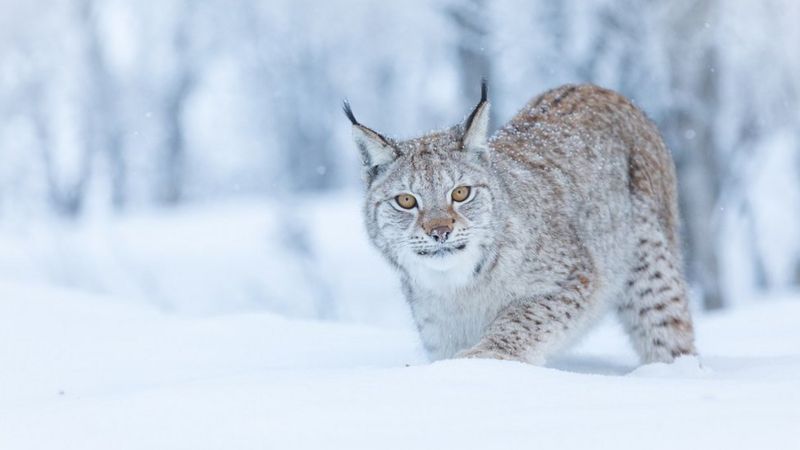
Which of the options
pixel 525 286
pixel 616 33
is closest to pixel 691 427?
pixel 525 286

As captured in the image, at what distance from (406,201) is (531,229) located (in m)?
0.64

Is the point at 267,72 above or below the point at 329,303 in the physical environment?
above

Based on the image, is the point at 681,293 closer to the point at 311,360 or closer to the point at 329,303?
the point at 311,360

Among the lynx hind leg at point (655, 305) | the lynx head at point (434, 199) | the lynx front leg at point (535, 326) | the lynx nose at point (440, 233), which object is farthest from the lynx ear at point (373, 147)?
the lynx hind leg at point (655, 305)

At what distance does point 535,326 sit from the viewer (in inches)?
204

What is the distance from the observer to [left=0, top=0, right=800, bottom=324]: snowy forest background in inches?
479

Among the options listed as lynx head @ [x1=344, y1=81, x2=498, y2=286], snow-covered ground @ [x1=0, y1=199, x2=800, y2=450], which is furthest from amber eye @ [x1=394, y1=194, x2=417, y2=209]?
snow-covered ground @ [x1=0, y1=199, x2=800, y2=450]

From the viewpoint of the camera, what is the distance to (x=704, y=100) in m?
12.2

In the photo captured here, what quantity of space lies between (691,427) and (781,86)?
9991 millimetres

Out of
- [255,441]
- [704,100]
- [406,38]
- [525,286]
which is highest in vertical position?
[406,38]

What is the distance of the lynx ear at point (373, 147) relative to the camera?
17.3 feet

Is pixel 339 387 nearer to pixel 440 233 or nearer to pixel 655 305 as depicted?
pixel 440 233

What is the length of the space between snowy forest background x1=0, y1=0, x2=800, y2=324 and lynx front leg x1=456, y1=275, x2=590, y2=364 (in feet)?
21.4

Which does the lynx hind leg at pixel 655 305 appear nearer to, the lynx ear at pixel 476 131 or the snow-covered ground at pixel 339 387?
the snow-covered ground at pixel 339 387
